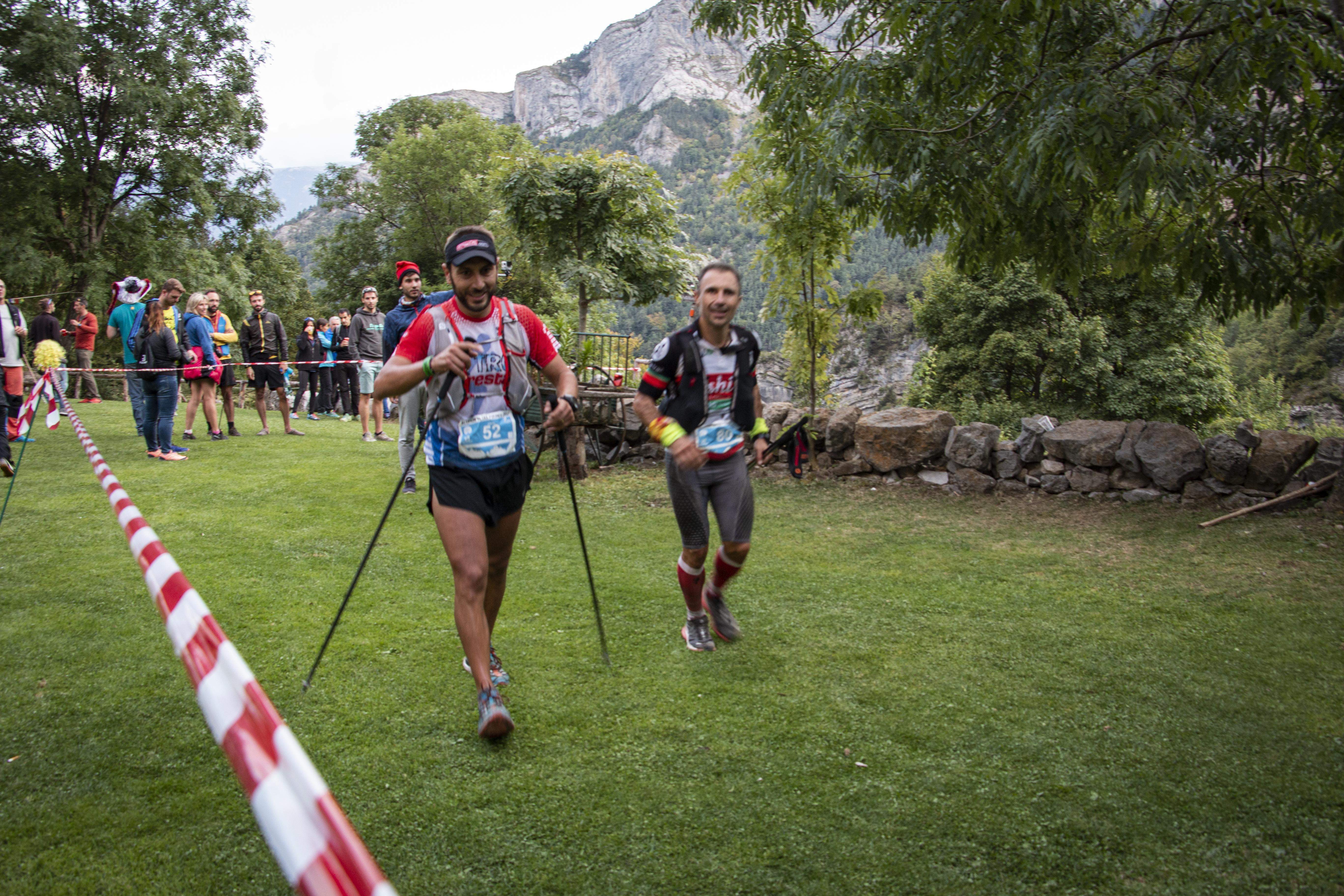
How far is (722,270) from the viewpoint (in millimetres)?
4043

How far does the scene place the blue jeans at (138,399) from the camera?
1015cm

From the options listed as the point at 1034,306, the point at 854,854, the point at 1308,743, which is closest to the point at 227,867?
the point at 854,854

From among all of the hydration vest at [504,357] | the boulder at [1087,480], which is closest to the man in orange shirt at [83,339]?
the hydration vest at [504,357]

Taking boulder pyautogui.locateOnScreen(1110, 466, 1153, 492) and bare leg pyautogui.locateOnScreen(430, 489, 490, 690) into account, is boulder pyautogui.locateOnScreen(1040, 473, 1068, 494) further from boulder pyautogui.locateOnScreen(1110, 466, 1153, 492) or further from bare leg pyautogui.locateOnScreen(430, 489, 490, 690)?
bare leg pyautogui.locateOnScreen(430, 489, 490, 690)

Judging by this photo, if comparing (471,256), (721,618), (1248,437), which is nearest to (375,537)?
(471,256)

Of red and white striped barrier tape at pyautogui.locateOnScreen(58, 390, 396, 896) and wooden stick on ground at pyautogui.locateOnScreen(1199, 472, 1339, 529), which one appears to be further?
wooden stick on ground at pyautogui.locateOnScreen(1199, 472, 1339, 529)

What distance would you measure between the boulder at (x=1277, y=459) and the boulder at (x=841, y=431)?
4.09 metres

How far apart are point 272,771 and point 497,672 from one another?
2.81m

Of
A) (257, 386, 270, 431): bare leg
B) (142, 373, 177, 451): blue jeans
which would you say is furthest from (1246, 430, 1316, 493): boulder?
(257, 386, 270, 431): bare leg

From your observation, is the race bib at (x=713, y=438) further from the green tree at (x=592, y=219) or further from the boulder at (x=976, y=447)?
the green tree at (x=592, y=219)

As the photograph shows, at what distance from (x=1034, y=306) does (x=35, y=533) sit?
30.3 metres

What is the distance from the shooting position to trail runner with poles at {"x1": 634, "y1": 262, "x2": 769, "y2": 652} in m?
4.03

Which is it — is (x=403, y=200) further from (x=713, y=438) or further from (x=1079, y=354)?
(x=713, y=438)

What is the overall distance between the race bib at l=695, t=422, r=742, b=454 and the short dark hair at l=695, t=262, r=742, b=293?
2.33 feet
